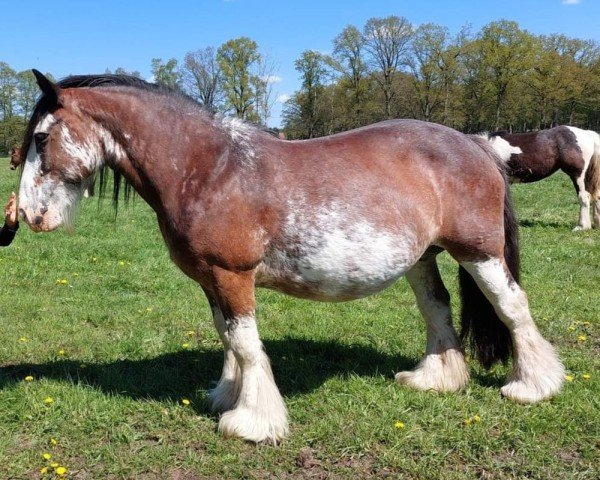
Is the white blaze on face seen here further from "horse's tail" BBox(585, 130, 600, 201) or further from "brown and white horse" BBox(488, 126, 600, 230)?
"horse's tail" BBox(585, 130, 600, 201)

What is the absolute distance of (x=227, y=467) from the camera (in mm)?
3328

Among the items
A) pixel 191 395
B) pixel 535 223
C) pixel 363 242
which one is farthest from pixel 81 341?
pixel 535 223

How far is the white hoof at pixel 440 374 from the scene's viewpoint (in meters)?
4.29

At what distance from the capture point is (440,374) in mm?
4316

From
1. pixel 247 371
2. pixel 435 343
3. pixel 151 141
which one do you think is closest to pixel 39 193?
pixel 151 141

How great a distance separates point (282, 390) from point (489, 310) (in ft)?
5.74

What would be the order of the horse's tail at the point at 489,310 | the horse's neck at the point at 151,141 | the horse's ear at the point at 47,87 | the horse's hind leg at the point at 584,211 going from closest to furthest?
the horse's ear at the point at 47,87 < the horse's neck at the point at 151,141 < the horse's tail at the point at 489,310 < the horse's hind leg at the point at 584,211

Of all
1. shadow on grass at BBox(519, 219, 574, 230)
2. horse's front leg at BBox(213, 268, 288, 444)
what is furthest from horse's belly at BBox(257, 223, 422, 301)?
shadow on grass at BBox(519, 219, 574, 230)

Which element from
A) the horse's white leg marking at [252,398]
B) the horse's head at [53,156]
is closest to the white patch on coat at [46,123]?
the horse's head at [53,156]

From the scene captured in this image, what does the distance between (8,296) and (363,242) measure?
5.00 metres

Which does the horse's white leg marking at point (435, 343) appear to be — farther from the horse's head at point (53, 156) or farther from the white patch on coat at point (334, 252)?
the horse's head at point (53, 156)

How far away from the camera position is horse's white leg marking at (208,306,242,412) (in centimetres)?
384

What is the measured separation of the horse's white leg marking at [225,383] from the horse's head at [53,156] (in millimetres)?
1240

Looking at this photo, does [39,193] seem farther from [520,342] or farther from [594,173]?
[594,173]
